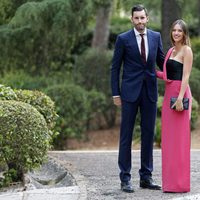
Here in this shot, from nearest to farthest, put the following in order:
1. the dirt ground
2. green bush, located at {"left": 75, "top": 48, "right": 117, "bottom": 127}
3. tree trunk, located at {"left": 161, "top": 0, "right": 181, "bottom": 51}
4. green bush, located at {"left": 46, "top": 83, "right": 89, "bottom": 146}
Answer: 1. green bush, located at {"left": 46, "top": 83, "right": 89, "bottom": 146}
2. tree trunk, located at {"left": 161, "top": 0, "right": 181, "bottom": 51}
3. the dirt ground
4. green bush, located at {"left": 75, "top": 48, "right": 117, "bottom": 127}

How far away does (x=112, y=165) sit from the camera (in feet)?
30.1

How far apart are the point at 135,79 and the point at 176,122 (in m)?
0.63

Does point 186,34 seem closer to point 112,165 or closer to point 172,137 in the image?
point 172,137

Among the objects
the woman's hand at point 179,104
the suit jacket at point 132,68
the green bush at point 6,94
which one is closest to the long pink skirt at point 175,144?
the woman's hand at point 179,104

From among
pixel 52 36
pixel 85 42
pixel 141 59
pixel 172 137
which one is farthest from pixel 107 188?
pixel 85 42

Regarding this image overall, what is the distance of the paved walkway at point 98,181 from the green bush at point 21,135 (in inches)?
18.6

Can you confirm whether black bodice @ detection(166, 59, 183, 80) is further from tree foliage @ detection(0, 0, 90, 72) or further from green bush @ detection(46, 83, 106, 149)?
green bush @ detection(46, 83, 106, 149)

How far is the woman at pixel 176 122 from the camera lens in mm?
7281

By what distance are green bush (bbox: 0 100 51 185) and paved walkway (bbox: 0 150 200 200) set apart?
47 cm

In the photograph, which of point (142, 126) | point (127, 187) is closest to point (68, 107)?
point (142, 126)

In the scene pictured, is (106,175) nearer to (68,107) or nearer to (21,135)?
(21,135)

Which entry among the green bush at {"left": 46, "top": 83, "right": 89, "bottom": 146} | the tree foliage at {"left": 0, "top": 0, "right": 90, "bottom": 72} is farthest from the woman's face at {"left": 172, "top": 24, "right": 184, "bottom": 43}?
the green bush at {"left": 46, "top": 83, "right": 89, "bottom": 146}

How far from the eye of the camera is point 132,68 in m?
7.40

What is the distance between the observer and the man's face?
23.8 feet
